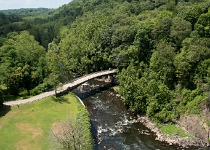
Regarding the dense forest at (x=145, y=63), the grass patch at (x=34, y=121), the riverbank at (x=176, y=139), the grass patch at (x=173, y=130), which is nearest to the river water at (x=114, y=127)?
the riverbank at (x=176, y=139)

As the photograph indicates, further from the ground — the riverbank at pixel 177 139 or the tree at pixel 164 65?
the tree at pixel 164 65

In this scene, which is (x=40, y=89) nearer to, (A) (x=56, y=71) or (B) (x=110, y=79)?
(A) (x=56, y=71)

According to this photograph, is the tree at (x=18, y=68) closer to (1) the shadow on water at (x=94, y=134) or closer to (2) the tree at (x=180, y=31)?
(1) the shadow on water at (x=94, y=134)

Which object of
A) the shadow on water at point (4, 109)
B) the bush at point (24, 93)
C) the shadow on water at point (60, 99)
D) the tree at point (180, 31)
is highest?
the tree at point (180, 31)

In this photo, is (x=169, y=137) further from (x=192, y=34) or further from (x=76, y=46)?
(x=76, y=46)

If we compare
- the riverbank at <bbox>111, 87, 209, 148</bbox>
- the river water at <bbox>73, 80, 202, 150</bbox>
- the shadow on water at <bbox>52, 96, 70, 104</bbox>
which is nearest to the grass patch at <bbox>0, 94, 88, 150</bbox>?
the shadow on water at <bbox>52, 96, 70, 104</bbox>

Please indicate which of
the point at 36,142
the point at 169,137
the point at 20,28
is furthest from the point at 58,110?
the point at 20,28
